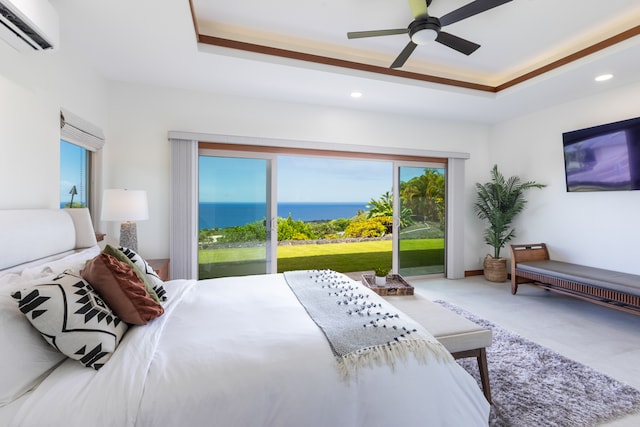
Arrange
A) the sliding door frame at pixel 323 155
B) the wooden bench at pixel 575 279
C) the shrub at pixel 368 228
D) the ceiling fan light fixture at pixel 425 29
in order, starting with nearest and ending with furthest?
the ceiling fan light fixture at pixel 425 29 → the wooden bench at pixel 575 279 → the sliding door frame at pixel 323 155 → the shrub at pixel 368 228

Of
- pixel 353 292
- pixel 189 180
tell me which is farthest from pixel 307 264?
pixel 353 292

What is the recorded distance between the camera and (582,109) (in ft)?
12.5

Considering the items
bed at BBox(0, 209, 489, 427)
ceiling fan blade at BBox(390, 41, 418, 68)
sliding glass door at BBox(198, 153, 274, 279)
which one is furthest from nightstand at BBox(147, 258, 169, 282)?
ceiling fan blade at BBox(390, 41, 418, 68)

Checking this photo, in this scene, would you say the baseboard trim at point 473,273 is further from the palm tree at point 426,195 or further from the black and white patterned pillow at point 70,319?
the black and white patterned pillow at point 70,319

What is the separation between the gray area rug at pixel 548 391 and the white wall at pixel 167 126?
3.16 metres

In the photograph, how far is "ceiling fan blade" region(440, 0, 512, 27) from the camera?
6.05 feet

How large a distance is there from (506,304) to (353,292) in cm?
268

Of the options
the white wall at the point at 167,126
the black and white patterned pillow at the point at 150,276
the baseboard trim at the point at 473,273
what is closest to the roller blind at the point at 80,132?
the white wall at the point at 167,126

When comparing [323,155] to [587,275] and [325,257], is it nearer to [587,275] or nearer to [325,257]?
[587,275]

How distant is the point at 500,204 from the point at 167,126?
4854 millimetres

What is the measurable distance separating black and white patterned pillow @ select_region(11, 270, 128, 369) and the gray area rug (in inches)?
77.6

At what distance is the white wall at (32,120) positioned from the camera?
5.78 ft

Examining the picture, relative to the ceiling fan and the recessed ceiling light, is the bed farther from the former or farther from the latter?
the recessed ceiling light

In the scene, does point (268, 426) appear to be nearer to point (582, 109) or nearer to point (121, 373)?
point (121, 373)
